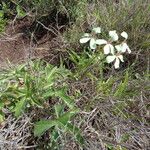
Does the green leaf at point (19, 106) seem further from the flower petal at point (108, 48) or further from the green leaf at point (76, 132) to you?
the flower petal at point (108, 48)

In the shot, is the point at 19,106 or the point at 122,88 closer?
the point at 19,106

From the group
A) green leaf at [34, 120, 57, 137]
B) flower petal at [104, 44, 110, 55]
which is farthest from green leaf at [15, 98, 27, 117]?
flower petal at [104, 44, 110, 55]

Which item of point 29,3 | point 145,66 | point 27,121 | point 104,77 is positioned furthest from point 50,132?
point 29,3

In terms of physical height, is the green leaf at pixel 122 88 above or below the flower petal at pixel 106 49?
below

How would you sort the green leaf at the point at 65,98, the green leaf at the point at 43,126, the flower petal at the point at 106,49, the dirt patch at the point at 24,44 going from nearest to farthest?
the green leaf at the point at 43,126
the green leaf at the point at 65,98
the flower petal at the point at 106,49
the dirt patch at the point at 24,44

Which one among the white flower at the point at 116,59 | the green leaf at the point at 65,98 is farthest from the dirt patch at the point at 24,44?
the green leaf at the point at 65,98

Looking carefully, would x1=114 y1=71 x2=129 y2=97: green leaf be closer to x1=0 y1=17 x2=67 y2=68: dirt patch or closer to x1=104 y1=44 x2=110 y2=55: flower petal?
x1=104 y1=44 x2=110 y2=55: flower petal

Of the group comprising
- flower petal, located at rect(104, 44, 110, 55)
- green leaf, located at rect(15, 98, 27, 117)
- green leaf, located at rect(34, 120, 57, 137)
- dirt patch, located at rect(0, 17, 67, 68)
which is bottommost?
dirt patch, located at rect(0, 17, 67, 68)

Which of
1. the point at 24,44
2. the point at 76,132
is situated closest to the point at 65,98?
Result: the point at 76,132

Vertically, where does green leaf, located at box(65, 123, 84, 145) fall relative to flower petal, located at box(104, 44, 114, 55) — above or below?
below

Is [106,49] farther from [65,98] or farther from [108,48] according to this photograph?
[65,98]

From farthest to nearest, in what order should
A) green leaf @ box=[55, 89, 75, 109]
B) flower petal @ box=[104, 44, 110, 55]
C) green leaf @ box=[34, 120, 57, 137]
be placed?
flower petal @ box=[104, 44, 110, 55] → green leaf @ box=[55, 89, 75, 109] → green leaf @ box=[34, 120, 57, 137]

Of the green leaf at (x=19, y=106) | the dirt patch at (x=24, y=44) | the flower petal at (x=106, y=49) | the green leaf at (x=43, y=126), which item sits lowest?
the dirt patch at (x=24, y=44)
